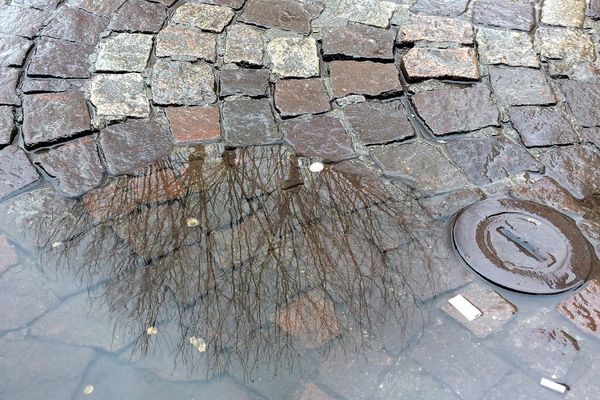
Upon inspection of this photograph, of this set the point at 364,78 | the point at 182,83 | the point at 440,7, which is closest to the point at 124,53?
the point at 182,83

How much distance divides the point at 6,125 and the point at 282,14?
6.94 ft

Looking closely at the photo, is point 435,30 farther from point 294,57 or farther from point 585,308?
point 585,308

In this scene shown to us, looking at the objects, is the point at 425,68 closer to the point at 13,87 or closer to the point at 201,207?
the point at 201,207

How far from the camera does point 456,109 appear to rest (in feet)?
13.6

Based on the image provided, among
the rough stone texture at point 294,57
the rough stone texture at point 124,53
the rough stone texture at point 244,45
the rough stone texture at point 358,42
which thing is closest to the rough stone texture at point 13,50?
the rough stone texture at point 124,53

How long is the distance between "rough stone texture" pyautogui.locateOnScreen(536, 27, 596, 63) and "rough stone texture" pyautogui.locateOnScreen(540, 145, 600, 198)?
0.95 meters

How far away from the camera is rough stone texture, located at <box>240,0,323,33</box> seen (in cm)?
473

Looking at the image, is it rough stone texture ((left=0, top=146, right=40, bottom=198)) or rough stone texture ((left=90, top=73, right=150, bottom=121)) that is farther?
rough stone texture ((left=90, top=73, right=150, bottom=121))

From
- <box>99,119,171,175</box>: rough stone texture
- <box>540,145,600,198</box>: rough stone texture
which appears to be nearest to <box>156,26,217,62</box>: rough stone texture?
<box>99,119,171,175</box>: rough stone texture

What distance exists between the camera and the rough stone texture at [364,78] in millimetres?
4246

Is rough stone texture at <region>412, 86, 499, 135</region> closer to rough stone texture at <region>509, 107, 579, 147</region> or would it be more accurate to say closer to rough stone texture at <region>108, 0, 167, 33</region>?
rough stone texture at <region>509, 107, 579, 147</region>

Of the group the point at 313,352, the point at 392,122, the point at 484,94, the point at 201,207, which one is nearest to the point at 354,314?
the point at 313,352

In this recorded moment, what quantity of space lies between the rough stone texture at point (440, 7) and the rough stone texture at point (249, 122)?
1.62 metres

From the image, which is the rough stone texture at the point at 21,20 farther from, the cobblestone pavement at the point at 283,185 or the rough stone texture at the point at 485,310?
the rough stone texture at the point at 485,310
